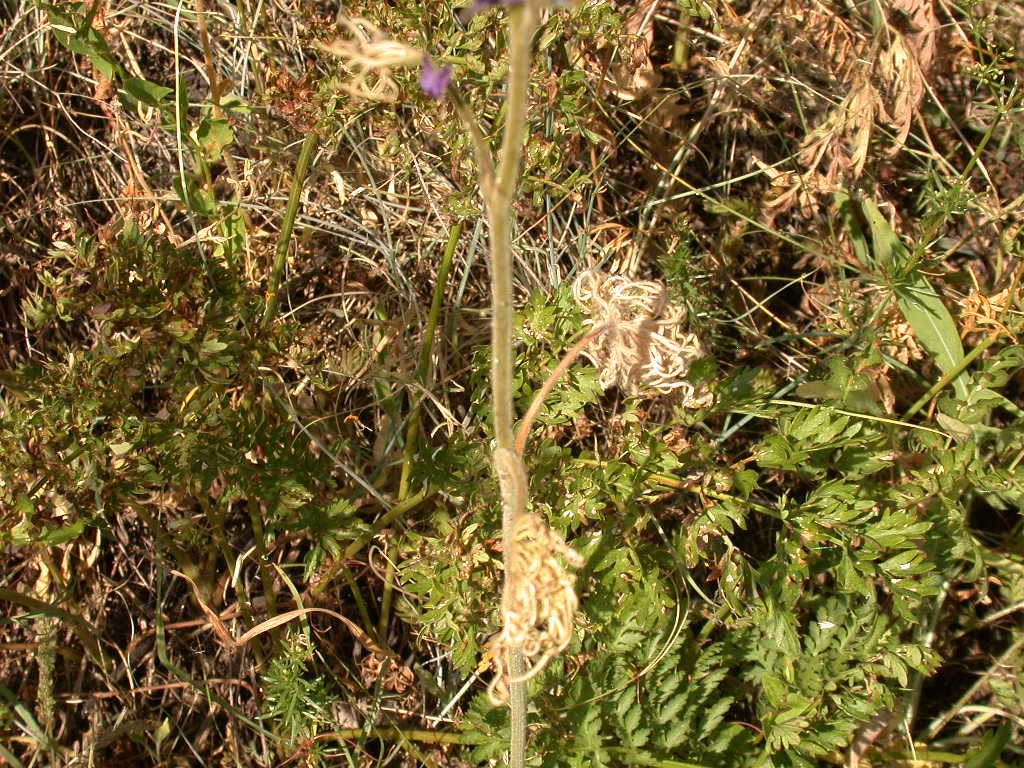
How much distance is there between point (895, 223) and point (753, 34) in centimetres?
80

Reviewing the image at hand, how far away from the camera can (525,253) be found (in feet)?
9.95

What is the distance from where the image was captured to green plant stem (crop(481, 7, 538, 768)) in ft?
3.49

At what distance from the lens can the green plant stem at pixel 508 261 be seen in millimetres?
1062

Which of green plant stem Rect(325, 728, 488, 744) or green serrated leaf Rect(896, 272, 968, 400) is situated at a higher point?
green serrated leaf Rect(896, 272, 968, 400)

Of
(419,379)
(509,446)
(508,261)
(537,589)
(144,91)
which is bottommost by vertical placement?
(419,379)

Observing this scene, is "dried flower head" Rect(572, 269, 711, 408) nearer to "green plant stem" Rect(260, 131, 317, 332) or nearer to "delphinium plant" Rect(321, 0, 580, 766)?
"delphinium plant" Rect(321, 0, 580, 766)

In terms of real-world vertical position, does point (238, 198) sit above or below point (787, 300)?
above

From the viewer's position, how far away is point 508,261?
1.25 metres

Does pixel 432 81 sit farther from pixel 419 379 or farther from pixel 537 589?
pixel 419 379

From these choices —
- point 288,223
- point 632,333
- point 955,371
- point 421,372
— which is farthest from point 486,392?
point 955,371

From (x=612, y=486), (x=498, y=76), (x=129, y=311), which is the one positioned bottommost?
(x=612, y=486)

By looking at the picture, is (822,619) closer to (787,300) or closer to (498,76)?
(787,300)

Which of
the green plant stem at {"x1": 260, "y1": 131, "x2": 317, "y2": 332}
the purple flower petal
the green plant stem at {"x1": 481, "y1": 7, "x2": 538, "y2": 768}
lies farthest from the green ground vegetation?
the purple flower petal

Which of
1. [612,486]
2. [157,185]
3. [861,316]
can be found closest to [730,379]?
[612,486]
